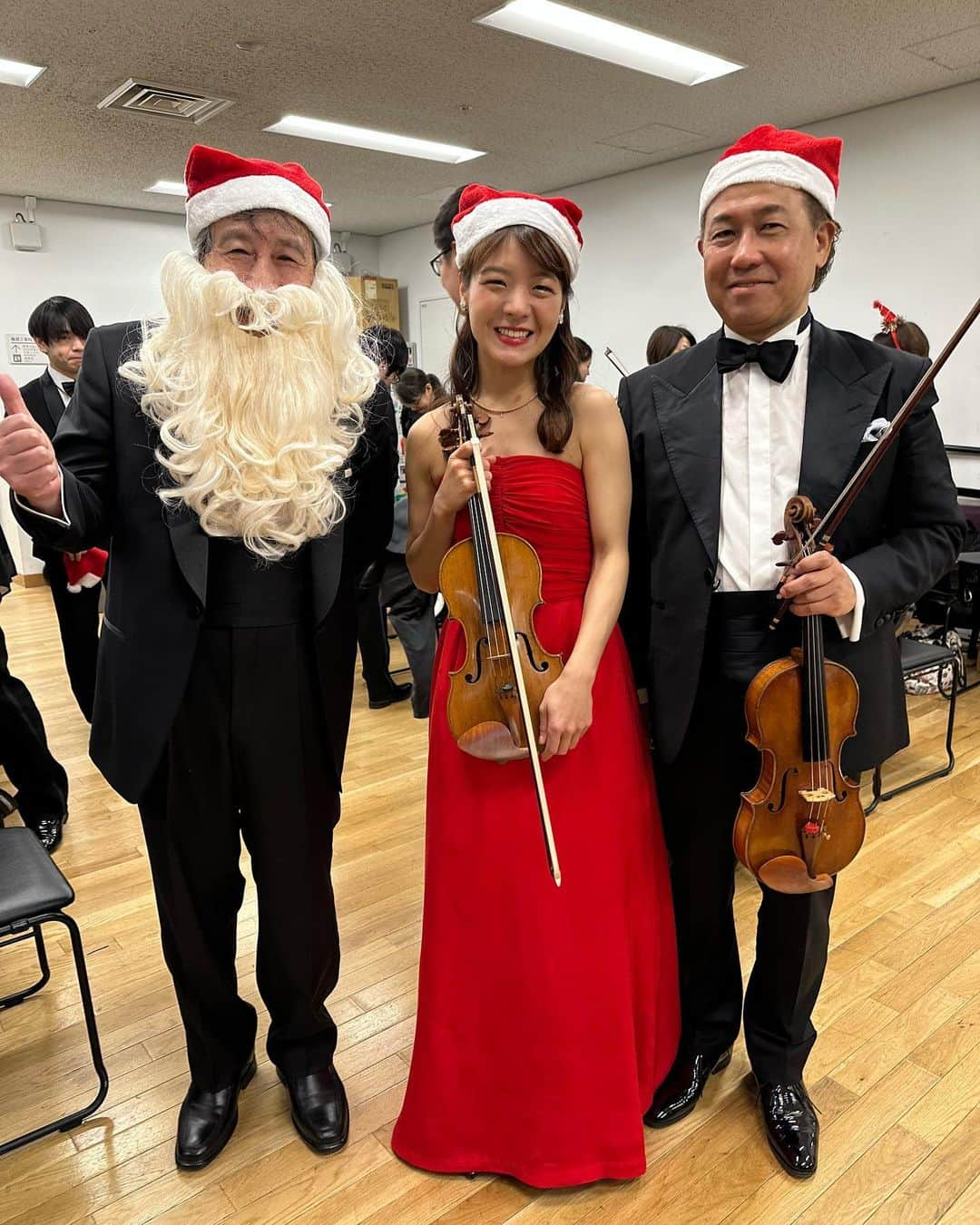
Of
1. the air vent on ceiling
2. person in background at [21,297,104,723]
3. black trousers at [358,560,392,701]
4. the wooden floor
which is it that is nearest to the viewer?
the wooden floor

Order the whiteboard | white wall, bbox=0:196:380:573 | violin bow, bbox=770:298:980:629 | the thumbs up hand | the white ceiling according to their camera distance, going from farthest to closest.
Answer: the whiteboard
white wall, bbox=0:196:380:573
the white ceiling
violin bow, bbox=770:298:980:629
the thumbs up hand

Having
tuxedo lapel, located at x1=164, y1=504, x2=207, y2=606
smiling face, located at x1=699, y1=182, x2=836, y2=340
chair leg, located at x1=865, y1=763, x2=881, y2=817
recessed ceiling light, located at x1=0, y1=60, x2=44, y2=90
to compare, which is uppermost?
recessed ceiling light, located at x1=0, y1=60, x2=44, y2=90

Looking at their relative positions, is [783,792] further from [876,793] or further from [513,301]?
[876,793]

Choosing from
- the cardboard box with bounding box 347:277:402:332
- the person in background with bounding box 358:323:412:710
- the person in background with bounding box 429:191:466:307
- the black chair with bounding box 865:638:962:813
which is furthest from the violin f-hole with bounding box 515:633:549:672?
the cardboard box with bounding box 347:277:402:332

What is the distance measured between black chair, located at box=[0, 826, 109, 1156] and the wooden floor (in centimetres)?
5

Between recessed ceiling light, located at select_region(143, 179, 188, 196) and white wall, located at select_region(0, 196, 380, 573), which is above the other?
recessed ceiling light, located at select_region(143, 179, 188, 196)

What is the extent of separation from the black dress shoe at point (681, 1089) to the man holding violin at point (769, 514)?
0.51ft

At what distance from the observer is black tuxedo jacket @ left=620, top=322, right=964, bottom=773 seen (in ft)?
4.92

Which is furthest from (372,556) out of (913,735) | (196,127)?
(196,127)

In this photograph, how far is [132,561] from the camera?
58.4 inches

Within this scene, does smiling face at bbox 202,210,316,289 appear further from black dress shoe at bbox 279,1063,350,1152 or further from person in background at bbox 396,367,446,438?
person in background at bbox 396,367,446,438

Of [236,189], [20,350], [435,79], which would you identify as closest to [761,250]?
[236,189]

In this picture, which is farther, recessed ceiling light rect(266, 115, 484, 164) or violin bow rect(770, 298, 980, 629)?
recessed ceiling light rect(266, 115, 484, 164)

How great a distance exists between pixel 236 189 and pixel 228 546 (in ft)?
1.95
